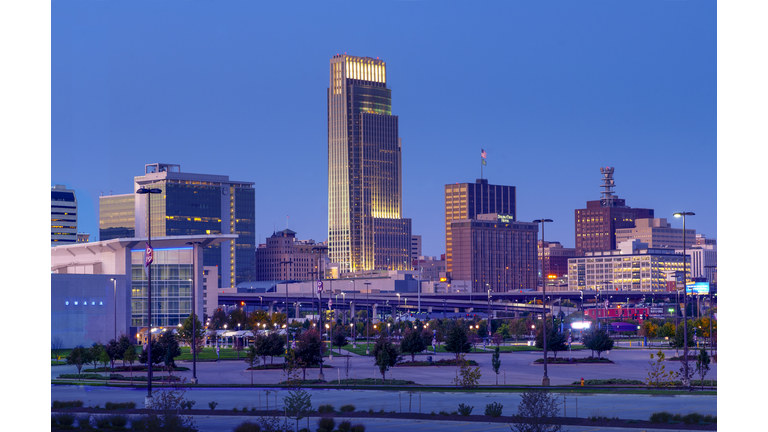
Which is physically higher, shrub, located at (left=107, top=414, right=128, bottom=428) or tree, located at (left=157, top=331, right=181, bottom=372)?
shrub, located at (left=107, top=414, right=128, bottom=428)

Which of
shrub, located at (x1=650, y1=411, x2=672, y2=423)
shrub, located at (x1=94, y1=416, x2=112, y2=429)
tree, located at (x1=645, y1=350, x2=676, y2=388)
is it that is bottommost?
tree, located at (x1=645, y1=350, x2=676, y2=388)

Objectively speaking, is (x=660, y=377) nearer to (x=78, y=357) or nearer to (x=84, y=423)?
(x=84, y=423)

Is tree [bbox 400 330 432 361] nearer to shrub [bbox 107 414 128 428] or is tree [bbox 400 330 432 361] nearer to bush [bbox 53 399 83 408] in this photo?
bush [bbox 53 399 83 408]

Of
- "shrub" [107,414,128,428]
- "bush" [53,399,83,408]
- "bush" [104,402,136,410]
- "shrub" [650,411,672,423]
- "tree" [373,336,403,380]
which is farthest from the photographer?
"tree" [373,336,403,380]

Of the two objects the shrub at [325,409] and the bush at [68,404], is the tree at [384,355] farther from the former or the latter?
the bush at [68,404]

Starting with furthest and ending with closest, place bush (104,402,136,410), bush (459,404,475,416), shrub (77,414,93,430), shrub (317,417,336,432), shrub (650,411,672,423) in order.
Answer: bush (104,402,136,410) → bush (459,404,475,416) → shrub (650,411,672,423) → shrub (77,414,93,430) → shrub (317,417,336,432)

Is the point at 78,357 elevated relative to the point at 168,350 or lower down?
lower down

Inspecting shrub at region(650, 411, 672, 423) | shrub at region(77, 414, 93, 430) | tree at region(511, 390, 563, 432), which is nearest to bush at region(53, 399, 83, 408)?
shrub at region(77, 414, 93, 430)

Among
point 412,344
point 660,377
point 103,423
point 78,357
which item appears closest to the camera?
point 103,423

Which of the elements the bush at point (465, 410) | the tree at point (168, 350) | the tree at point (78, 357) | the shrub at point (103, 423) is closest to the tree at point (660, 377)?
the bush at point (465, 410)

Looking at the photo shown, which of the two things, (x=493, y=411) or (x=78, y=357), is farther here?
(x=78, y=357)

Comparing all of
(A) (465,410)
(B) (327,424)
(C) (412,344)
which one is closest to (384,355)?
(A) (465,410)
